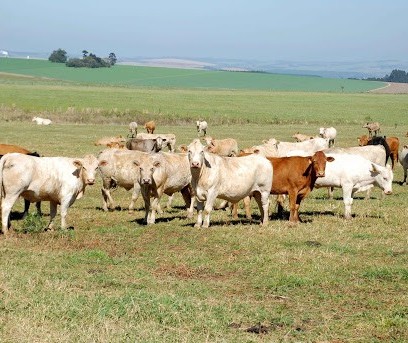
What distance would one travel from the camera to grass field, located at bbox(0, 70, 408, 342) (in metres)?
8.97

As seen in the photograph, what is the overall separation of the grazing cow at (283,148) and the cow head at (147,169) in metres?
4.48

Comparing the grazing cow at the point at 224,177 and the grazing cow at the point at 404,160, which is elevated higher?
the grazing cow at the point at 224,177

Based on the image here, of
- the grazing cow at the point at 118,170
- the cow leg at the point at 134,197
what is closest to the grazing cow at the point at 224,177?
the cow leg at the point at 134,197

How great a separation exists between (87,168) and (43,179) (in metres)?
1.07

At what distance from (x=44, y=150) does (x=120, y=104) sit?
40762 millimetres

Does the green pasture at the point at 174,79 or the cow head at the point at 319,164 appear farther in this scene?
the green pasture at the point at 174,79

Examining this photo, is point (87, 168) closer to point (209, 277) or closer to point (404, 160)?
point (209, 277)

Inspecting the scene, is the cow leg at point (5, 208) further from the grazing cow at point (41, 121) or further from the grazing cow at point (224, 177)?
the grazing cow at point (41, 121)

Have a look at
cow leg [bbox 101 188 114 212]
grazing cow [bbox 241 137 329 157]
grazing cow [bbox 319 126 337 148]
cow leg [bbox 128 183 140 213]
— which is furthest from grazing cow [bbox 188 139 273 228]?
grazing cow [bbox 319 126 337 148]

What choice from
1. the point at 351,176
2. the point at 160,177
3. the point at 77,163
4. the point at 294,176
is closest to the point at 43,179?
the point at 77,163

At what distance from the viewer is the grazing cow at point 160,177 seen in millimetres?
16766

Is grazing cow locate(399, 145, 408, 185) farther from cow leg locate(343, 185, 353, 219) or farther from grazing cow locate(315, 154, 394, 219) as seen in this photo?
cow leg locate(343, 185, 353, 219)

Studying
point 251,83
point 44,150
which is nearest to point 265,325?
point 44,150

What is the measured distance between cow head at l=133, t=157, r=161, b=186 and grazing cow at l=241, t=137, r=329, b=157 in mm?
4484
